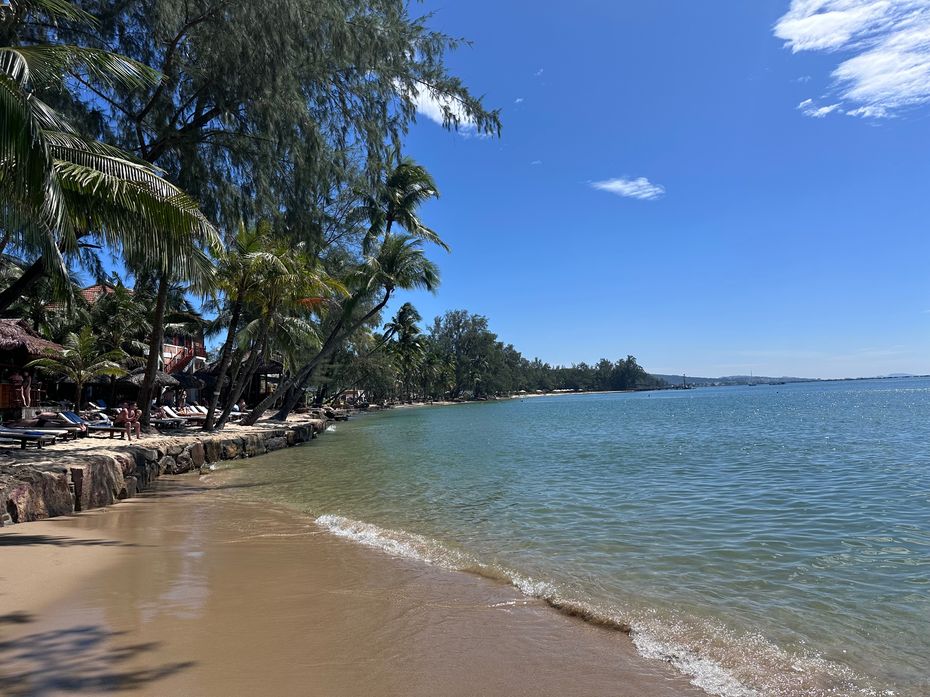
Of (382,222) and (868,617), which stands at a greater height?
(382,222)

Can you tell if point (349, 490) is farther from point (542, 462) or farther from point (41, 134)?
point (41, 134)

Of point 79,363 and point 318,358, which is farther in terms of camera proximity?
point 318,358

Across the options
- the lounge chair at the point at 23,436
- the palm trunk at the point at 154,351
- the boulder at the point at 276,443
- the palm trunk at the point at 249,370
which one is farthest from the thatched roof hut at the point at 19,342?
the boulder at the point at 276,443

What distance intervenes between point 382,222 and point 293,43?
16092mm

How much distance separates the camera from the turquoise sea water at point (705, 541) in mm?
4148

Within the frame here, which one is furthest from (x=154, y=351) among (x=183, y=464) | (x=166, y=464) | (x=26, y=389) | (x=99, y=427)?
(x=26, y=389)

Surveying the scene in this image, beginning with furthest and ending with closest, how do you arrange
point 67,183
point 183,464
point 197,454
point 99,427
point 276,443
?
point 276,443 → point 99,427 → point 197,454 → point 183,464 → point 67,183

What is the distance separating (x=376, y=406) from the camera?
75.2 m

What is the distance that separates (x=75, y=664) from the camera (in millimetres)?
3479

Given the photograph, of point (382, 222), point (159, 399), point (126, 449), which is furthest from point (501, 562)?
point (159, 399)

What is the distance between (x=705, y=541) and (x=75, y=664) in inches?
254

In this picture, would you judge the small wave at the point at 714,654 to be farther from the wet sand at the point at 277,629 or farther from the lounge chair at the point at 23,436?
the lounge chair at the point at 23,436

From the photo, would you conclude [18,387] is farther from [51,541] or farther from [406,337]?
[406,337]

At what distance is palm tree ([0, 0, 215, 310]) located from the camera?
6.05 meters
